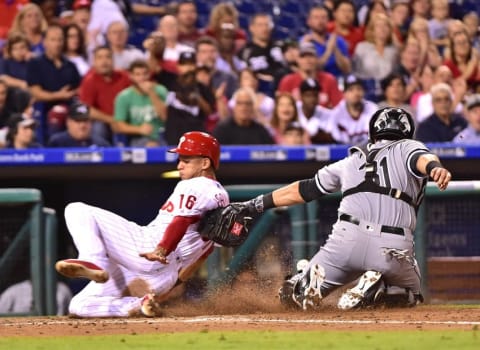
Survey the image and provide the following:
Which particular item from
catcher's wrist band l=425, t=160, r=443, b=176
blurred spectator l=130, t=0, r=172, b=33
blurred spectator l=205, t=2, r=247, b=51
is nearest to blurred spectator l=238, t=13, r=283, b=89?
blurred spectator l=205, t=2, r=247, b=51

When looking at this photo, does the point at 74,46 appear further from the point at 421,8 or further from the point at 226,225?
the point at 226,225

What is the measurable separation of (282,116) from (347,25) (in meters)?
2.48

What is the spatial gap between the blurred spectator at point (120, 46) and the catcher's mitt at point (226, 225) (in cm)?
507

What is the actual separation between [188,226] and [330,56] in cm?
604

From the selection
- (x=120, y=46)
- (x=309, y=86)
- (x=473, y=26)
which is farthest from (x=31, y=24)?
(x=473, y=26)

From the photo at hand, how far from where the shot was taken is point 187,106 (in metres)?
10.8

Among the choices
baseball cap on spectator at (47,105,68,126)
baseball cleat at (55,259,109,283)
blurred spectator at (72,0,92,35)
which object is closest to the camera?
baseball cleat at (55,259,109,283)

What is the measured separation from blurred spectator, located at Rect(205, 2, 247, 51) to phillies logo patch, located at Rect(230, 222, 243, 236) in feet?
18.6

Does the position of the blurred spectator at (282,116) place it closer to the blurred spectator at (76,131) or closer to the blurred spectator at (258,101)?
the blurred spectator at (258,101)

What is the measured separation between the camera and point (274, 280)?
7520mm

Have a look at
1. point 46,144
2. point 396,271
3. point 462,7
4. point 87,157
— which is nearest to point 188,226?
point 396,271

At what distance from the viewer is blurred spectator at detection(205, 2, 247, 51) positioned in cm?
1230

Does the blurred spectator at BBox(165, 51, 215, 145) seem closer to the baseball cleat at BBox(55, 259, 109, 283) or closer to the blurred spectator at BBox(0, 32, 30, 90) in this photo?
the blurred spectator at BBox(0, 32, 30, 90)

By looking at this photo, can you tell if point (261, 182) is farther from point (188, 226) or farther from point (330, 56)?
point (188, 226)
